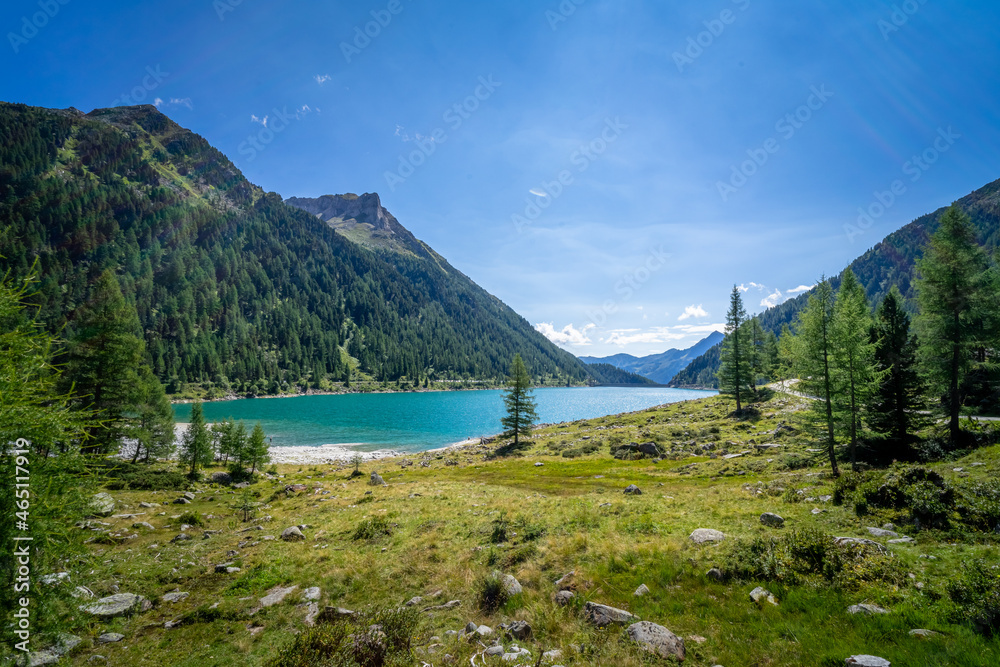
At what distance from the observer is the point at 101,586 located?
37.4 feet

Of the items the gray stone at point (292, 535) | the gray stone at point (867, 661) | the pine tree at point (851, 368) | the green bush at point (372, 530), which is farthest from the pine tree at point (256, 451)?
the pine tree at point (851, 368)

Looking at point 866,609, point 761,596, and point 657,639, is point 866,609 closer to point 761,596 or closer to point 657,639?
point 761,596

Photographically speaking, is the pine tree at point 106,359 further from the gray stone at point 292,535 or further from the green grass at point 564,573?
the gray stone at point 292,535

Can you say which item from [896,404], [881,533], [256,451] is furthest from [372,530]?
[896,404]

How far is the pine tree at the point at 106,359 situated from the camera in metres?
23.0

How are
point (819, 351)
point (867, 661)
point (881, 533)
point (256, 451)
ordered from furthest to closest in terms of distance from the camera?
point (256, 451)
point (819, 351)
point (881, 533)
point (867, 661)

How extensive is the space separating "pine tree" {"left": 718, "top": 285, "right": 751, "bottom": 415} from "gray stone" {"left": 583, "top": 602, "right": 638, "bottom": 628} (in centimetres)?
5607

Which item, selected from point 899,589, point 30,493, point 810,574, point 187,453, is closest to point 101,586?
point 30,493

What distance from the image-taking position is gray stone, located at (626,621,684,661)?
24.8 feet

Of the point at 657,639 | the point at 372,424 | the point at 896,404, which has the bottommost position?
the point at 372,424

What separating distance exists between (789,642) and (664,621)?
2388 mm

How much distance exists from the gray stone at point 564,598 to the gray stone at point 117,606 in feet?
38.2
